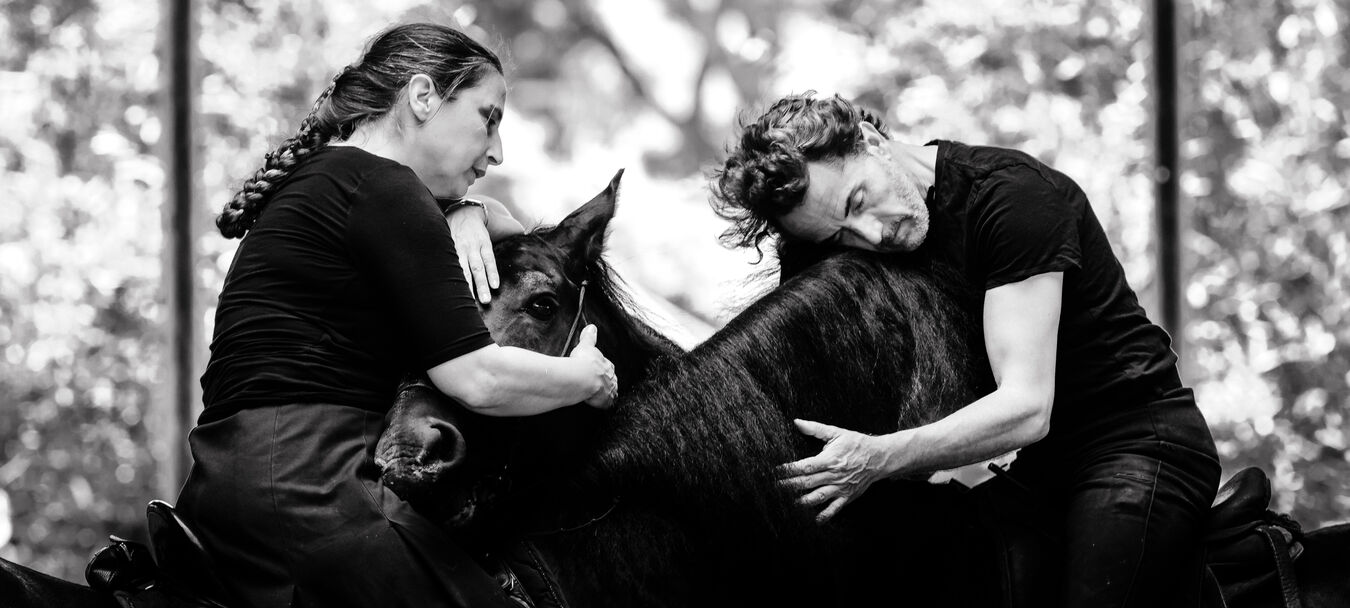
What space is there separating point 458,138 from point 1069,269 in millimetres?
1059

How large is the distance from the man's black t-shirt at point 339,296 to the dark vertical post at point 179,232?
3.15 metres

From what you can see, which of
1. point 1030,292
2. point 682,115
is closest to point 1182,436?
point 1030,292

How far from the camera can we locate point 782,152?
222 cm

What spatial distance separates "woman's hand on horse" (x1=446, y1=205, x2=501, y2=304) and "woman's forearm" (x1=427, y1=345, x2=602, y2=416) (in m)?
0.23

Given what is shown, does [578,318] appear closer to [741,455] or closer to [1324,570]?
[741,455]

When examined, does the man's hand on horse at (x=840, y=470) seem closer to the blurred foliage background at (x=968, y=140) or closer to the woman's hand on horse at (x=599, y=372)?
the woman's hand on horse at (x=599, y=372)

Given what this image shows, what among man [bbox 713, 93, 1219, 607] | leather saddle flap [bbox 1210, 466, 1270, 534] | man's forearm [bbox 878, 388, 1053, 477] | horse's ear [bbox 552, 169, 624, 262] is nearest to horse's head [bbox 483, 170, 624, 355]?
horse's ear [bbox 552, 169, 624, 262]

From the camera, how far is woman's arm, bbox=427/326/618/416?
182 cm

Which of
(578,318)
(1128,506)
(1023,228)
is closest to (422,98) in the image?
(578,318)

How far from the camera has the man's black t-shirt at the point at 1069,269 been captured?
6.92 feet

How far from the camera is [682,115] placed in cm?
1056

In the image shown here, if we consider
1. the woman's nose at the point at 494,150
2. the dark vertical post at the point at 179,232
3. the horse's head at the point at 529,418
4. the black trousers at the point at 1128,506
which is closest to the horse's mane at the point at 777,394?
the horse's head at the point at 529,418

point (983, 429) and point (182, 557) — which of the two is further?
point (983, 429)

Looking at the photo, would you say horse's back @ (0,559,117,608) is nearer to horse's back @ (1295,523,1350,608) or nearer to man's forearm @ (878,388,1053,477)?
man's forearm @ (878,388,1053,477)
